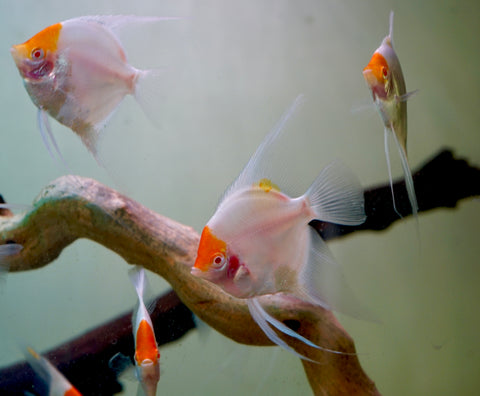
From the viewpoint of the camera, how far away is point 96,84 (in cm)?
101

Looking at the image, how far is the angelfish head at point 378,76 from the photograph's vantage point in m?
0.82

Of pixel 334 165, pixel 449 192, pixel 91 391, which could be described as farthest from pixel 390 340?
pixel 334 165

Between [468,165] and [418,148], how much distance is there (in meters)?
0.32

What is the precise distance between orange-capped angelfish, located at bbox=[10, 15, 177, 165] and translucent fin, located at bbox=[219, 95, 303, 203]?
0.42 metres

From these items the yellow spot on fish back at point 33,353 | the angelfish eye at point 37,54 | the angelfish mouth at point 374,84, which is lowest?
the yellow spot on fish back at point 33,353

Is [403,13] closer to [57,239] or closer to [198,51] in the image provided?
[198,51]

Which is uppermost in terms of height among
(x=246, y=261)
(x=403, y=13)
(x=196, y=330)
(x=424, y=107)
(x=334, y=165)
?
(x=403, y=13)

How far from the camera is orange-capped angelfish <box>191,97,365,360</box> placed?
77cm

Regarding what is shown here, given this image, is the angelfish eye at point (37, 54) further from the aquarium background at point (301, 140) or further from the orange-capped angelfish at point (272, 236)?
the aquarium background at point (301, 140)

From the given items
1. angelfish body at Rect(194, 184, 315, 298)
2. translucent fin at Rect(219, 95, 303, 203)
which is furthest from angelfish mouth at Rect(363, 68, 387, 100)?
angelfish body at Rect(194, 184, 315, 298)

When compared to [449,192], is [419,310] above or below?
below

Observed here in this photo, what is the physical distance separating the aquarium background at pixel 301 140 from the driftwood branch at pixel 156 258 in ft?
1.47

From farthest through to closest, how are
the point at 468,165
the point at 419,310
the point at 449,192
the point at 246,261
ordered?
1. the point at 419,310
2. the point at 468,165
3. the point at 449,192
4. the point at 246,261

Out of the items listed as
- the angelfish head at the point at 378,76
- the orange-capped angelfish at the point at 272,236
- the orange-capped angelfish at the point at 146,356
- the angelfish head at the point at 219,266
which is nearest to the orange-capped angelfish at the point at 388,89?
the angelfish head at the point at 378,76
